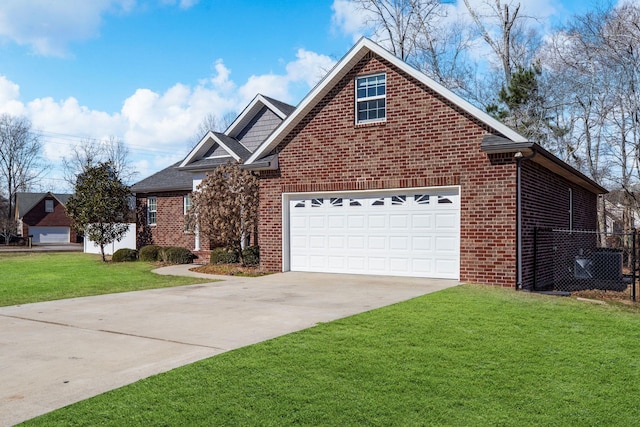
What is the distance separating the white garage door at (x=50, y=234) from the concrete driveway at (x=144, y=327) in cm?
5292

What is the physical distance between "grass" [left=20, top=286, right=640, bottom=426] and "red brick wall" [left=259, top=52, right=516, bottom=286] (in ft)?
16.1

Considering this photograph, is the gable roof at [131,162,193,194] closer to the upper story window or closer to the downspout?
the upper story window

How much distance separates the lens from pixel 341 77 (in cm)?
1482

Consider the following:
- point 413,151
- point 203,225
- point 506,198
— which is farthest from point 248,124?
point 506,198

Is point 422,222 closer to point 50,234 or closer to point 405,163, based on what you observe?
point 405,163

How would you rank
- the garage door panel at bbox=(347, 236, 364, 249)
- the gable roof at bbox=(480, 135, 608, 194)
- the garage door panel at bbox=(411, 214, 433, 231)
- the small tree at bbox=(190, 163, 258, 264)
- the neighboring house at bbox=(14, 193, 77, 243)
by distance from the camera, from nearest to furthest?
1. the gable roof at bbox=(480, 135, 608, 194)
2. the garage door panel at bbox=(411, 214, 433, 231)
3. the garage door panel at bbox=(347, 236, 364, 249)
4. the small tree at bbox=(190, 163, 258, 264)
5. the neighboring house at bbox=(14, 193, 77, 243)

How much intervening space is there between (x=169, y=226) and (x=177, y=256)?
333 cm

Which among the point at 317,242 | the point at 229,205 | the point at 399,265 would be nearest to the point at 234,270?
the point at 229,205

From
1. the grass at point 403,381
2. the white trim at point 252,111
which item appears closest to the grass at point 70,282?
the grass at point 403,381

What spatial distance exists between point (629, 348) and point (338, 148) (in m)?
9.70

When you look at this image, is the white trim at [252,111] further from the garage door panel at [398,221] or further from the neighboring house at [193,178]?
the garage door panel at [398,221]

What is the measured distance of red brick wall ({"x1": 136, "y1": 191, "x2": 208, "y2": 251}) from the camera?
954 inches

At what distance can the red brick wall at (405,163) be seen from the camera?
41.0 ft

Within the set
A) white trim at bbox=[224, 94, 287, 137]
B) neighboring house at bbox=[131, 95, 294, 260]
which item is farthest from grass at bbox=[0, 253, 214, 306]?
white trim at bbox=[224, 94, 287, 137]
